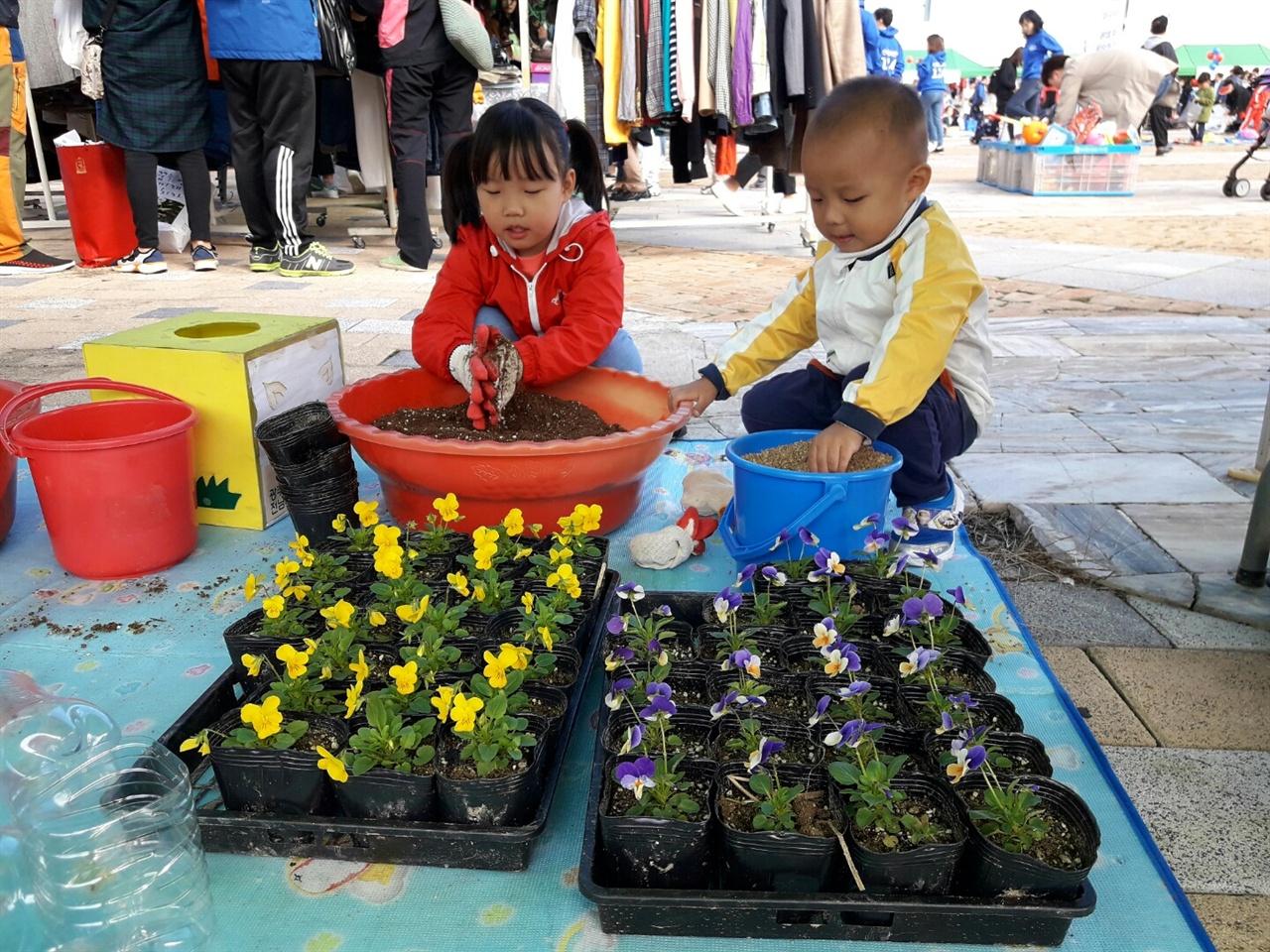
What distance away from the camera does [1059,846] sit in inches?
44.4

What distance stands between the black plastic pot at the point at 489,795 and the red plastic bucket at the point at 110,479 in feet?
3.36

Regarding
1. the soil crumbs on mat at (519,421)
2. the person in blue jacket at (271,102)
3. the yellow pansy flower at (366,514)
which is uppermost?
the person in blue jacket at (271,102)

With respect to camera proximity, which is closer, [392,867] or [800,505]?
[392,867]

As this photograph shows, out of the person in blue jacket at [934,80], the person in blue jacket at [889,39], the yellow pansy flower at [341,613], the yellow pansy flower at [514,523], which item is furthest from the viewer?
the person in blue jacket at [934,80]

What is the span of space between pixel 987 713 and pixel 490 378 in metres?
1.25

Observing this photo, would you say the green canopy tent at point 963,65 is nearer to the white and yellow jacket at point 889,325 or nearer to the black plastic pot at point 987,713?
the white and yellow jacket at point 889,325

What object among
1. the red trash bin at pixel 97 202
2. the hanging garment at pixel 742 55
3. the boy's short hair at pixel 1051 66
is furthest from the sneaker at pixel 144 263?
the boy's short hair at pixel 1051 66

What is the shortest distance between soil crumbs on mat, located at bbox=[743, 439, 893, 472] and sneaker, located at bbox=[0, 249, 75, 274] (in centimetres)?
541

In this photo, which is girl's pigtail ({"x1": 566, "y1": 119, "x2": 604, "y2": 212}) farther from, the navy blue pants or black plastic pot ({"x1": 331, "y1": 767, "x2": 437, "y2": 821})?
black plastic pot ({"x1": 331, "y1": 767, "x2": 437, "y2": 821})

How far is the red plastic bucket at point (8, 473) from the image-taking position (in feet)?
6.60

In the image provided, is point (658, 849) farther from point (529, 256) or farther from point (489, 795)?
point (529, 256)

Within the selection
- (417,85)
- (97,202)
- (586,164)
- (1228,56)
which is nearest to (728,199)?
(417,85)

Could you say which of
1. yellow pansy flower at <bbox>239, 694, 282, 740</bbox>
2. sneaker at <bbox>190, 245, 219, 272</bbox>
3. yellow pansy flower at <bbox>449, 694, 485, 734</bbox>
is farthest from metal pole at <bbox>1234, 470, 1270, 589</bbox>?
sneaker at <bbox>190, 245, 219, 272</bbox>

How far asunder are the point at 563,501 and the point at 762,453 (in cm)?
43
